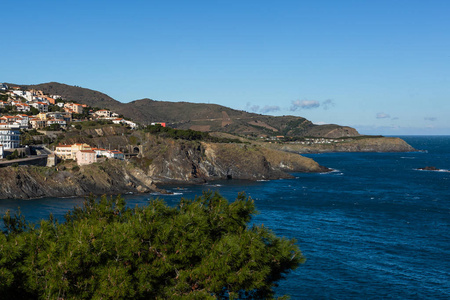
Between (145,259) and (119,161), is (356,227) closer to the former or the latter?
(145,259)

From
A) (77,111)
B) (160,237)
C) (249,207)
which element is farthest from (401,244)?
(77,111)

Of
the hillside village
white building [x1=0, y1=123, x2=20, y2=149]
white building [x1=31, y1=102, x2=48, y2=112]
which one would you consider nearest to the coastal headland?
the hillside village

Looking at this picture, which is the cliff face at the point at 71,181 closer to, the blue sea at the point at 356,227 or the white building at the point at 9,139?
the blue sea at the point at 356,227

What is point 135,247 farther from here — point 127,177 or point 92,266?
point 127,177

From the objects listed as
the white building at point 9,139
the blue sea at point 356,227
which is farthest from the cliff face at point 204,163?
the white building at point 9,139

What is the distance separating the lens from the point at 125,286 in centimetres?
1778

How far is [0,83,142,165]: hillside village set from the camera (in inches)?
4053

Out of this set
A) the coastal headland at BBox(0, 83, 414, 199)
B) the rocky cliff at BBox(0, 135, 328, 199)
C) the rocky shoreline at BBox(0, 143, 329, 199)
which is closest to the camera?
the rocky shoreline at BBox(0, 143, 329, 199)

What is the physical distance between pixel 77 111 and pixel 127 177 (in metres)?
87.7

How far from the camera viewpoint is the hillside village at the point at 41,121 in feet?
338

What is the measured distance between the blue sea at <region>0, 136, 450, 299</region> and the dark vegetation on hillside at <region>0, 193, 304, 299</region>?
1794 centimetres

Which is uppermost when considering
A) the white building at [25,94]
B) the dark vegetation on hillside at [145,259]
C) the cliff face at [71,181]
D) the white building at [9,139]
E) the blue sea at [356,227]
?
the white building at [25,94]

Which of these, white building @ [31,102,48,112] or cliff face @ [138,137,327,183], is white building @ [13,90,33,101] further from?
cliff face @ [138,137,327,183]

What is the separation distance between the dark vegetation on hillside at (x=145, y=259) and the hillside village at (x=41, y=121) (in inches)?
3326
